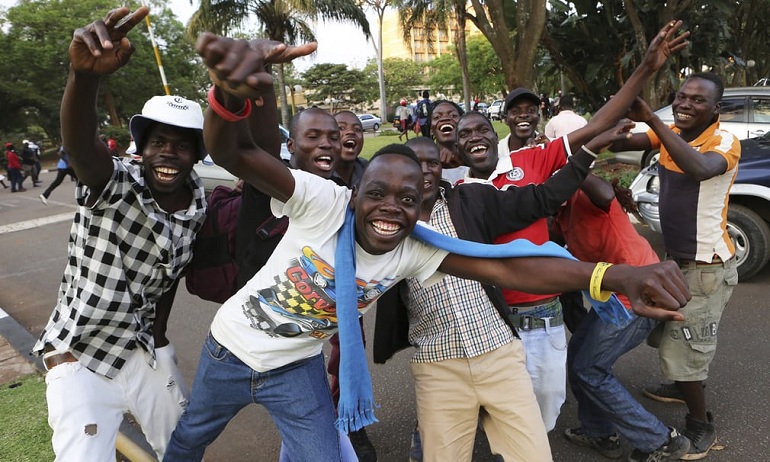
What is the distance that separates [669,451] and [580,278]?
1.52 m

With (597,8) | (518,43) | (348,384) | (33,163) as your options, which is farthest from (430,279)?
(33,163)

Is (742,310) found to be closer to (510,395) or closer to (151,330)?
(510,395)

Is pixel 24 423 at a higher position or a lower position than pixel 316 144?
lower

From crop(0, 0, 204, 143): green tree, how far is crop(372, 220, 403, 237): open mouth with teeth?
102 ft

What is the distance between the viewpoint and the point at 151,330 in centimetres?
230

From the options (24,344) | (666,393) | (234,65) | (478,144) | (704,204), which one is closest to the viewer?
(234,65)

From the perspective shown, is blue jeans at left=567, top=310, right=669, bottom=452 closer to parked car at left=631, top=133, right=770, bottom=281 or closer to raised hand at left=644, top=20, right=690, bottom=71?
raised hand at left=644, top=20, right=690, bottom=71

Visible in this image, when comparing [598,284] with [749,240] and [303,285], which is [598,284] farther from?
[749,240]

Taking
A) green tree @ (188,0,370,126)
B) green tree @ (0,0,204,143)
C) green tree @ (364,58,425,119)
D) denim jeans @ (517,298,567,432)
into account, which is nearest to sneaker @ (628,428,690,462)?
denim jeans @ (517,298,567,432)

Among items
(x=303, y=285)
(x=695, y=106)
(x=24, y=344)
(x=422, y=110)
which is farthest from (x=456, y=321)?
(x=422, y=110)

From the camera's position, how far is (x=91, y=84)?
1751 millimetres

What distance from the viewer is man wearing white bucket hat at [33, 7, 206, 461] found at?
189cm

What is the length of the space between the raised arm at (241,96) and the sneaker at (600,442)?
88.5 inches

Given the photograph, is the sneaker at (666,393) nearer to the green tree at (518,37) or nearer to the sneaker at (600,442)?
the sneaker at (600,442)
